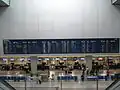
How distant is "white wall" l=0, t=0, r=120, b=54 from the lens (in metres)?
18.1

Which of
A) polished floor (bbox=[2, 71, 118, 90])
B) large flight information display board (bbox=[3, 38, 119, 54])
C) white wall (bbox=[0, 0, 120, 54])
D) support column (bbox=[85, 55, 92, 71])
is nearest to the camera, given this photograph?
polished floor (bbox=[2, 71, 118, 90])

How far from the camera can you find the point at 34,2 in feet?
60.2

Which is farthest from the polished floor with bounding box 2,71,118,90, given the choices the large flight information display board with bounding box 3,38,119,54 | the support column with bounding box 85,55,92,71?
the large flight information display board with bounding box 3,38,119,54

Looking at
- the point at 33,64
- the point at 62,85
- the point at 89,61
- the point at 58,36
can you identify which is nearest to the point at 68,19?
the point at 58,36

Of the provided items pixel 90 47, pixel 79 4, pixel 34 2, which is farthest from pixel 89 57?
pixel 34 2

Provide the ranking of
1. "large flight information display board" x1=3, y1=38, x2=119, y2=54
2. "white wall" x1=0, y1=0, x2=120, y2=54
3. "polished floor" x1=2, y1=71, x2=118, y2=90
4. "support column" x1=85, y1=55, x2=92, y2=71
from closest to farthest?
"polished floor" x1=2, y1=71, x2=118, y2=90 → "large flight information display board" x1=3, y1=38, x2=119, y2=54 → "support column" x1=85, y1=55, x2=92, y2=71 → "white wall" x1=0, y1=0, x2=120, y2=54

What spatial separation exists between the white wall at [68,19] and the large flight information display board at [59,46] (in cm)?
47

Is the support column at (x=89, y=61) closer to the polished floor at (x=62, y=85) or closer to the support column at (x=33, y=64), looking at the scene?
the polished floor at (x=62, y=85)

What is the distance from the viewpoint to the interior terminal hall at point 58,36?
17.8 m

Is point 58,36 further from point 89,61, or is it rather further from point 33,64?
point 89,61

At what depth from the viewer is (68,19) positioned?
715 inches

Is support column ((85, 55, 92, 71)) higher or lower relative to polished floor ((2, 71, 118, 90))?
higher

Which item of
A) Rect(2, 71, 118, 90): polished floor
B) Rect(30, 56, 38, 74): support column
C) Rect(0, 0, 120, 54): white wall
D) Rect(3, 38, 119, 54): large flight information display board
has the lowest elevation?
Rect(2, 71, 118, 90): polished floor

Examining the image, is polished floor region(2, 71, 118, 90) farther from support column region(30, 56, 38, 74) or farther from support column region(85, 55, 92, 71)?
support column region(30, 56, 38, 74)
